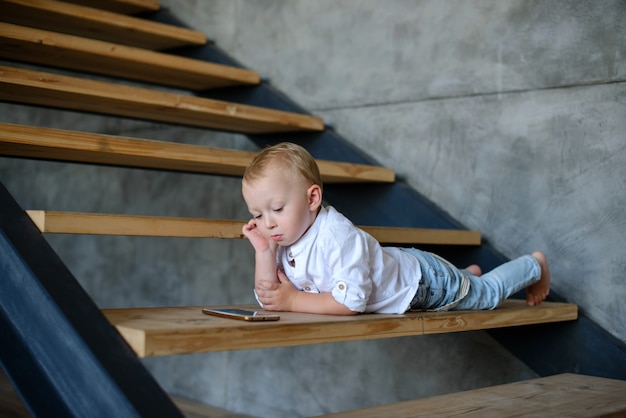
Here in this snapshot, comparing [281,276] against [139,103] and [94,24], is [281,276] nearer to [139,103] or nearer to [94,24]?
[139,103]

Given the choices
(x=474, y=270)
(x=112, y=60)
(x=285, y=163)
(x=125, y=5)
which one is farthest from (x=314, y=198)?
(x=125, y=5)

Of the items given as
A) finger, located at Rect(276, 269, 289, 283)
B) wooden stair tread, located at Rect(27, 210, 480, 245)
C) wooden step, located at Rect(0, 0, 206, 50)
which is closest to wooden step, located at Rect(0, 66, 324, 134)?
wooden step, located at Rect(0, 0, 206, 50)

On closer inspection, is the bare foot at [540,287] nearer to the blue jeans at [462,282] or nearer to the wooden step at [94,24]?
the blue jeans at [462,282]

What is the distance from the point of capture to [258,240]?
6.73 ft

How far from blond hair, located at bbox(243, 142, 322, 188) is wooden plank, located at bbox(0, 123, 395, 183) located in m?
0.52

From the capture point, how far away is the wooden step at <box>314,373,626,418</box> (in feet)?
6.05

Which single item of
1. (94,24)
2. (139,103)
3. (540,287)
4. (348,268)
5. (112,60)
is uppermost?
(94,24)

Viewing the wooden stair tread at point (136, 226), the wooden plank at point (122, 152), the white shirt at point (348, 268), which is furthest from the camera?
the wooden plank at point (122, 152)

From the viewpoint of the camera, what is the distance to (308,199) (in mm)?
1997

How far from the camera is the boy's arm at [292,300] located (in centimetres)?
192

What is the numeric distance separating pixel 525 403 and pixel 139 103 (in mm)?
1636

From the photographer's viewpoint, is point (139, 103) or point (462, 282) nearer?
point (462, 282)

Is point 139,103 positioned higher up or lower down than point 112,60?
lower down

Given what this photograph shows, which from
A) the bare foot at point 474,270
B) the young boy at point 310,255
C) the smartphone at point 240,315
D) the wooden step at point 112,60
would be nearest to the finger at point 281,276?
the young boy at point 310,255
